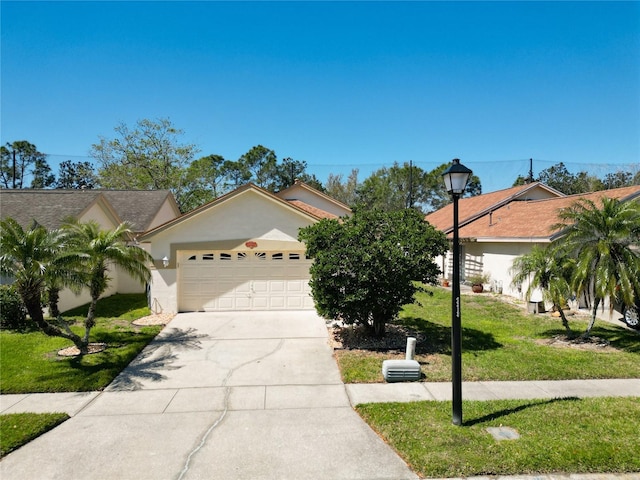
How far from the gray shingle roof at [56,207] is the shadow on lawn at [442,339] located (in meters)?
11.1

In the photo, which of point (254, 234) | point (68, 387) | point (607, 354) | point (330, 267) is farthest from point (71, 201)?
point (607, 354)

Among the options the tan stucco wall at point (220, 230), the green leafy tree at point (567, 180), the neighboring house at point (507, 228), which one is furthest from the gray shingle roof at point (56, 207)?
the green leafy tree at point (567, 180)

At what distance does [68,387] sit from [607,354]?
41.7ft

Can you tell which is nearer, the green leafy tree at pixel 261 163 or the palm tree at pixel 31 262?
the palm tree at pixel 31 262

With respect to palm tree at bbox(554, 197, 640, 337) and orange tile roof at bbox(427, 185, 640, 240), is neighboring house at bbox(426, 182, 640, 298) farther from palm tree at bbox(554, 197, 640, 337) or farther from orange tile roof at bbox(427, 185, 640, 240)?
palm tree at bbox(554, 197, 640, 337)

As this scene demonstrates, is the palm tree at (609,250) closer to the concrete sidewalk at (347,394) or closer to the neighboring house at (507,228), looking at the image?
the concrete sidewalk at (347,394)

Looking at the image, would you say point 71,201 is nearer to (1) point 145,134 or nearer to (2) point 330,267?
(2) point 330,267

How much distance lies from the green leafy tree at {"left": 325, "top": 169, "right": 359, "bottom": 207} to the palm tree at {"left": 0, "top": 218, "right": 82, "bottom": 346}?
38549 millimetres

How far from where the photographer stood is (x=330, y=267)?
9180 millimetres

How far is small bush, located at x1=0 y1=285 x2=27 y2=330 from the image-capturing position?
1154cm

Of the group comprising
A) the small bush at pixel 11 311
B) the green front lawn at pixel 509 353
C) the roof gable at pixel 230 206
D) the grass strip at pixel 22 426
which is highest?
the roof gable at pixel 230 206

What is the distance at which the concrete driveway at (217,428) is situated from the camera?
15.9 feet

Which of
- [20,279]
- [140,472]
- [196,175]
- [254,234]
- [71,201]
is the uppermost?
[196,175]

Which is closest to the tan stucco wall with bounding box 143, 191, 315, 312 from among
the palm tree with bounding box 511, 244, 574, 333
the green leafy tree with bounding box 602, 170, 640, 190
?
the palm tree with bounding box 511, 244, 574, 333
